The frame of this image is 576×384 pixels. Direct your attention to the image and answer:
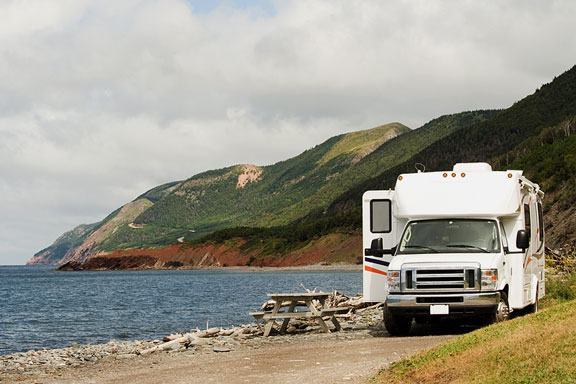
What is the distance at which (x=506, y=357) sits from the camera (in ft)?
36.4

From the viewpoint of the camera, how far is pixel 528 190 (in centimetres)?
1934

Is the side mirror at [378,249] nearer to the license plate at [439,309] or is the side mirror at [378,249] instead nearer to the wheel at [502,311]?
the license plate at [439,309]

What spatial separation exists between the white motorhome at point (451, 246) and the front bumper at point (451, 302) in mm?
21

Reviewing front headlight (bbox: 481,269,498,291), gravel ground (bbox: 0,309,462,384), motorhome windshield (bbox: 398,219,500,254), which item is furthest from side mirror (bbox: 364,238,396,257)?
front headlight (bbox: 481,269,498,291)

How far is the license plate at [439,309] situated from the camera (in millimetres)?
16562

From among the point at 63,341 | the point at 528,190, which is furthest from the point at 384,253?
the point at 63,341

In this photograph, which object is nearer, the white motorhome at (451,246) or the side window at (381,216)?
the white motorhome at (451,246)

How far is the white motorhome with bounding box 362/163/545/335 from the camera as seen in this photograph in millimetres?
16609

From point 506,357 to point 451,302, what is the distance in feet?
18.2

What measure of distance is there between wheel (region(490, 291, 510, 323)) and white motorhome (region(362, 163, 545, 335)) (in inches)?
0.8

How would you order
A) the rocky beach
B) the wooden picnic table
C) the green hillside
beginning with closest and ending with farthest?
the rocky beach → the wooden picnic table → the green hillside

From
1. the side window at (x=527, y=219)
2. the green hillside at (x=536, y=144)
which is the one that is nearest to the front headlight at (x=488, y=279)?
the side window at (x=527, y=219)

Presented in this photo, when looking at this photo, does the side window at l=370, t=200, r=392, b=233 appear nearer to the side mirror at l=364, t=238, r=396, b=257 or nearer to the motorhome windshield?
the side mirror at l=364, t=238, r=396, b=257

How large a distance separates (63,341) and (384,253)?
18505 mm
